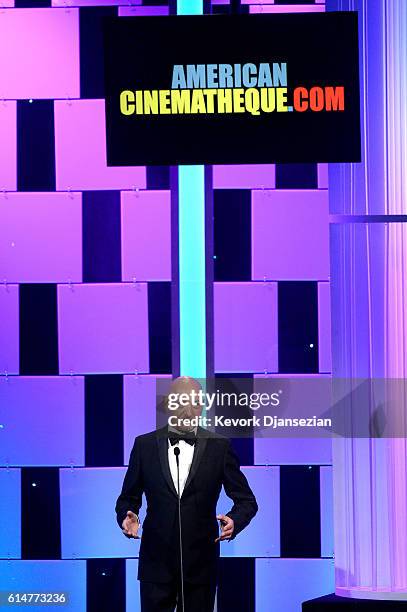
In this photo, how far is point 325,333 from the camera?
15.0 feet

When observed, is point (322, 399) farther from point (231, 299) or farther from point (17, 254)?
point (17, 254)

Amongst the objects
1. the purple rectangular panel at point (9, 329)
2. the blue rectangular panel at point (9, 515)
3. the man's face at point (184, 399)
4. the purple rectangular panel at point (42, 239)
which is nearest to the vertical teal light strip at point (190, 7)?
the purple rectangular panel at point (42, 239)

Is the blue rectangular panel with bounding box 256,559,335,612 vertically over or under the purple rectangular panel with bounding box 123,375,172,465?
under

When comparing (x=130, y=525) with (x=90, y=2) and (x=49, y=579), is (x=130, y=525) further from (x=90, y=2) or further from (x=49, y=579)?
(x=90, y=2)

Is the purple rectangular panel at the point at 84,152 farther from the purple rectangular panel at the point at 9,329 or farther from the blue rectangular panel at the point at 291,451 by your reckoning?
the blue rectangular panel at the point at 291,451

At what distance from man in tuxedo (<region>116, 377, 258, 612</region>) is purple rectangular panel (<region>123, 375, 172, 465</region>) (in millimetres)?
462

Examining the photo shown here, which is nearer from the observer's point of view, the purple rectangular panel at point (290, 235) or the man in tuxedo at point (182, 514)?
the man in tuxedo at point (182, 514)

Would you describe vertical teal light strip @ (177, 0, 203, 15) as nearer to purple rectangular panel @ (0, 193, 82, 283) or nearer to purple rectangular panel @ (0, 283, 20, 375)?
purple rectangular panel @ (0, 193, 82, 283)

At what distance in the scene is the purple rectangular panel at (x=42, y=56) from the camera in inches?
182

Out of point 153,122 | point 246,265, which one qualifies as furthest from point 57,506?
point 153,122

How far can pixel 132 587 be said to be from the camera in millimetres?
4594

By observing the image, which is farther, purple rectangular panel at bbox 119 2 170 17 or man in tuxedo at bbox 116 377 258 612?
purple rectangular panel at bbox 119 2 170 17

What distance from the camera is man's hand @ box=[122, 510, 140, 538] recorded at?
151 inches

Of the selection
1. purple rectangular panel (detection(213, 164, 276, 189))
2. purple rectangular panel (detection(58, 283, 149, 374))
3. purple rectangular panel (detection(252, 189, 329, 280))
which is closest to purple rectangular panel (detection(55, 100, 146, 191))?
purple rectangular panel (detection(213, 164, 276, 189))
